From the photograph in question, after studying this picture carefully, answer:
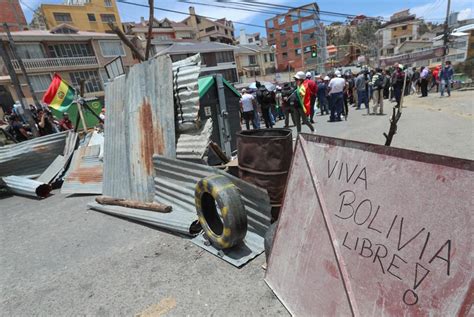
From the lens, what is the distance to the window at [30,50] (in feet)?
91.9

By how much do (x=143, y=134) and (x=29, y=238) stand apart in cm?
256

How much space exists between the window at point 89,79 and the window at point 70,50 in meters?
2.32

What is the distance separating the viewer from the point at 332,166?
191 cm

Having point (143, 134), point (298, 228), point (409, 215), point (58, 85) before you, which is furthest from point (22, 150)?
point (409, 215)

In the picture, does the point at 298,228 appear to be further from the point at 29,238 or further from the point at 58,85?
the point at 58,85

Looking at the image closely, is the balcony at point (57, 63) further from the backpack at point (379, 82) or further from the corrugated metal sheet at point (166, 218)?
the backpack at point (379, 82)

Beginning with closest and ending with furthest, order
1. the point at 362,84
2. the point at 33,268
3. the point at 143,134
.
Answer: the point at 33,268, the point at 143,134, the point at 362,84

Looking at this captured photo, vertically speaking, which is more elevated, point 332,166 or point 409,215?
point 332,166

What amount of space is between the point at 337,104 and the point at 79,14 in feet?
162

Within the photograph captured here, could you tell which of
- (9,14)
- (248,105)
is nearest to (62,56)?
(9,14)

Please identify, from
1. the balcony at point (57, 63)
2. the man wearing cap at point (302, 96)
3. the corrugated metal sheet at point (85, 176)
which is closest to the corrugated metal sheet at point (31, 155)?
the corrugated metal sheet at point (85, 176)

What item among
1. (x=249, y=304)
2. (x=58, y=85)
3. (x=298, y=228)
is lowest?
(x=249, y=304)

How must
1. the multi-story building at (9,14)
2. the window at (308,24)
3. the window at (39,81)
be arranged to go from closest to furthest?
the window at (39,81), the multi-story building at (9,14), the window at (308,24)

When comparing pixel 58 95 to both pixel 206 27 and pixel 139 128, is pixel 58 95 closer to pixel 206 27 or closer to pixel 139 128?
pixel 139 128
